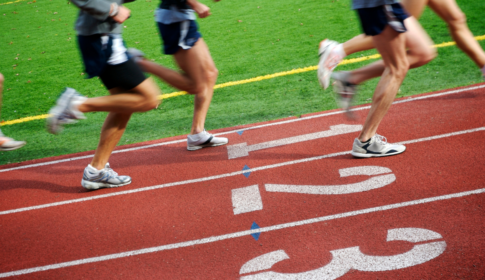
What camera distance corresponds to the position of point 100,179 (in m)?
4.11

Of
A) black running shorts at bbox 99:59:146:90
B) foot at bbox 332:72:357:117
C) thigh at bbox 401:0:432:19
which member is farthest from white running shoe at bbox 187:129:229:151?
thigh at bbox 401:0:432:19

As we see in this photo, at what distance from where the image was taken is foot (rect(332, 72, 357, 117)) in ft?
13.5

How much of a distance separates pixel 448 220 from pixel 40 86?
7.19 meters

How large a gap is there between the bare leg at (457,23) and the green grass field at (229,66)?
1.29m

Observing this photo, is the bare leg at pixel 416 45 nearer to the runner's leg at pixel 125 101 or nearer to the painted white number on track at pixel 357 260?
the painted white number on track at pixel 357 260

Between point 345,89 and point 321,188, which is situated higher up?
point 345,89

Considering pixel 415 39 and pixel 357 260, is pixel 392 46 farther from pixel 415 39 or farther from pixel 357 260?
pixel 357 260

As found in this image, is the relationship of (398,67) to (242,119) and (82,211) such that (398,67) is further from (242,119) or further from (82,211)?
(82,211)

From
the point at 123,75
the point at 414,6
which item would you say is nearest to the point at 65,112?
the point at 123,75

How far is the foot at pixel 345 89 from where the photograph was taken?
411 cm

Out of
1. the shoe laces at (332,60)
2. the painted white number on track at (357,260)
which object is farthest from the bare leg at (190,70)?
the painted white number on track at (357,260)

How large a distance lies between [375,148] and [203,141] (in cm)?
181

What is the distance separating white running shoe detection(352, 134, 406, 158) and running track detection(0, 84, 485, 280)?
6 centimetres

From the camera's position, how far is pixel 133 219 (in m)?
3.62
